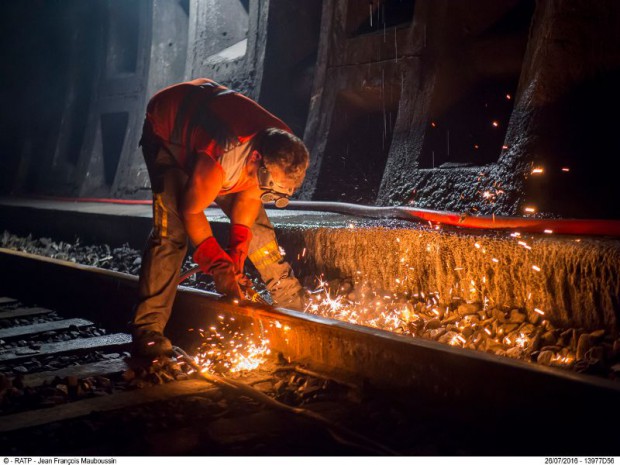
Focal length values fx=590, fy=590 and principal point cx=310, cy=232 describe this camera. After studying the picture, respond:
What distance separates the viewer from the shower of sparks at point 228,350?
3533 millimetres

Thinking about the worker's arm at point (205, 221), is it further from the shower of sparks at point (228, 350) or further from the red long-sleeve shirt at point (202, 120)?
the shower of sparks at point (228, 350)

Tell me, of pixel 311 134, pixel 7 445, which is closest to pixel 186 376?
pixel 7 445

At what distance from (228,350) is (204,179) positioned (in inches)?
44.6

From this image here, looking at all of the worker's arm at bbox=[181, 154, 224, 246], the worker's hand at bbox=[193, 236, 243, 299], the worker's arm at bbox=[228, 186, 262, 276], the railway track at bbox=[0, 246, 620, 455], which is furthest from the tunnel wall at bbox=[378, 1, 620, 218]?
the worker's arm at bbox=[181, 154, 224, 246]

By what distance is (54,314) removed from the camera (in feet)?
17.2

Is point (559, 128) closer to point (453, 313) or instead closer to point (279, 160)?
point (453, 313)

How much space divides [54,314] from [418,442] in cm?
391

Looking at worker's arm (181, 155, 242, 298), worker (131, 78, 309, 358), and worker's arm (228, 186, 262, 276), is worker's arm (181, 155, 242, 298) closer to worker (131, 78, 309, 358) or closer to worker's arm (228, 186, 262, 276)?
worker (131, 78, 309, 358)

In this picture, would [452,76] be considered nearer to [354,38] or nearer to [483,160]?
[483,160]

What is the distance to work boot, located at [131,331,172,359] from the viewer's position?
3695mm

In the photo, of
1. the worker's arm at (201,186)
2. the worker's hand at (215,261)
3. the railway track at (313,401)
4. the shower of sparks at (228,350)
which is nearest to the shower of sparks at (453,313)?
the railway track at (313,401)

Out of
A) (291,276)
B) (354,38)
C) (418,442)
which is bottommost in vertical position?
(418,442)

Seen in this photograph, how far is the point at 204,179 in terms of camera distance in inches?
133

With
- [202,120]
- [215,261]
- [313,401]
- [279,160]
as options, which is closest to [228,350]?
[215,261]
